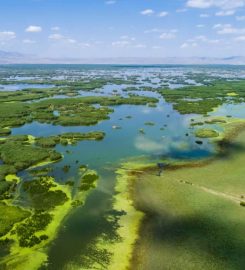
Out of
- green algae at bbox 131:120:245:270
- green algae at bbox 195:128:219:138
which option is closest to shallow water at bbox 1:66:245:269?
green algae at bbox 195:128:219:138

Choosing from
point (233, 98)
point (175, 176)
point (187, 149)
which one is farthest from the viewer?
point (233, 98)

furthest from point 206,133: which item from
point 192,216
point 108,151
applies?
point 192,216

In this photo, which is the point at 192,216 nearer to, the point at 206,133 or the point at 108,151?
the point at 108,151

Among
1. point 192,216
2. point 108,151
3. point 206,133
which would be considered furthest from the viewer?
point 206,133

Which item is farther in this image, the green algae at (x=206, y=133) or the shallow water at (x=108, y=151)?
the green algae at (x=206, y=133)

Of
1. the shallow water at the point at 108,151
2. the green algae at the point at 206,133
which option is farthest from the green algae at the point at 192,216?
the green algae at the point at 206,133

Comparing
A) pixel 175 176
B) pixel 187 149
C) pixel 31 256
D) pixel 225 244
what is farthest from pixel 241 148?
pixel 31 256

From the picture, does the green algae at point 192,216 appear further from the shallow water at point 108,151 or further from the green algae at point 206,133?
the green algae at point 206,133

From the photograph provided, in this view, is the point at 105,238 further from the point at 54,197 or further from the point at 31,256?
the point at 54,197

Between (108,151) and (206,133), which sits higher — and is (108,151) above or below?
below

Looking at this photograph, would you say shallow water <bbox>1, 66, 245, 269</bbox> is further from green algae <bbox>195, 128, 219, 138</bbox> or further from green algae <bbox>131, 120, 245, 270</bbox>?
green algae <bbox>131, 120, 245, 270</bbox>

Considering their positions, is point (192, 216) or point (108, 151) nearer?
point (192, 216)
